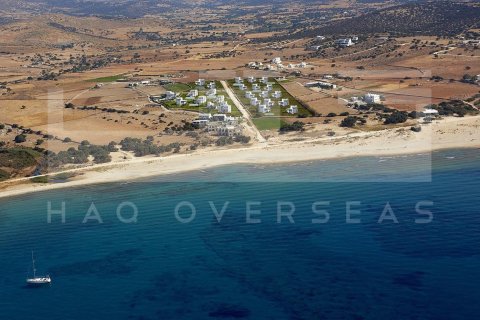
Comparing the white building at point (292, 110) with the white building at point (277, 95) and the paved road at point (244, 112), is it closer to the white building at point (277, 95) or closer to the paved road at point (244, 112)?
the paved road at point (244, 112)

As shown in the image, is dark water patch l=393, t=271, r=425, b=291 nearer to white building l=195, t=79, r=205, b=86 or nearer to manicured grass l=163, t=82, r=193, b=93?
manicured grass l=163, t=82, r=193, b=93

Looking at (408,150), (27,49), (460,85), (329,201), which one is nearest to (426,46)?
(460,85)

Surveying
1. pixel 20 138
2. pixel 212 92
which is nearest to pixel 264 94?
pixel 212 92

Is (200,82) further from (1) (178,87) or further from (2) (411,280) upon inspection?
(2) (411,280)

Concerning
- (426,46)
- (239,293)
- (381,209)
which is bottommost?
(239,293)

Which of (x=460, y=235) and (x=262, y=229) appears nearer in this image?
(x=460, y=235)

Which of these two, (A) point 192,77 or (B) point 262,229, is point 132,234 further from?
(A) point 192,77

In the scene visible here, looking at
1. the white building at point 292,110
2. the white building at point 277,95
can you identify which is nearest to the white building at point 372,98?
the white building at point 292,110
